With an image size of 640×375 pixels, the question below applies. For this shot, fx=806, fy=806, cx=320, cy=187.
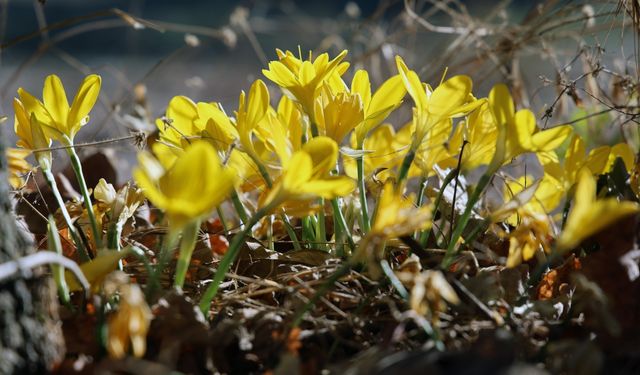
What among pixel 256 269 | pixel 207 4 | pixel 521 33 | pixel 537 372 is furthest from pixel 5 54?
pixel 537 372

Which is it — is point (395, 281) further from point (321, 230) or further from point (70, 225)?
point (70, 225)

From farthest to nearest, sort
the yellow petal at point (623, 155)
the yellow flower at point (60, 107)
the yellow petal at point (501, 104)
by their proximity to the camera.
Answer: the yellow petal at point (623, 155) → the yellow flower at point (60, 107) → the yellow petal at point (501, 104)

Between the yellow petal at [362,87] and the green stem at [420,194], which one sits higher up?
the yellow petal at [362,87]

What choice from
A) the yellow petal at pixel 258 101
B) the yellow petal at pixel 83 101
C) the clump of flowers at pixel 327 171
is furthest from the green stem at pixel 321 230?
the yellow petal at pixel 83 101

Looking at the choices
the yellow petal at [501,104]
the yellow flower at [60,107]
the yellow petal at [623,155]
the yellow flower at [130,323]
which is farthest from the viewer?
the yellow petal at [623,155]

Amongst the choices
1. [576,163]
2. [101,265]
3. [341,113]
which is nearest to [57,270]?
[101,265]

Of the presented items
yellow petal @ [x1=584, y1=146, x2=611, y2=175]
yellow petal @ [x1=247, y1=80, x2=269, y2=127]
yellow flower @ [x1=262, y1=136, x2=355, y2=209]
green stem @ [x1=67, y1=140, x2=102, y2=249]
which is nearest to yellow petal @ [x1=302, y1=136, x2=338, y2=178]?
yellow flower @ [x1=262, y1=136, x2=355, y2=209]

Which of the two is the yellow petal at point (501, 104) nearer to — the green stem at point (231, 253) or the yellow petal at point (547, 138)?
the yellow petal at point (547, 138)
